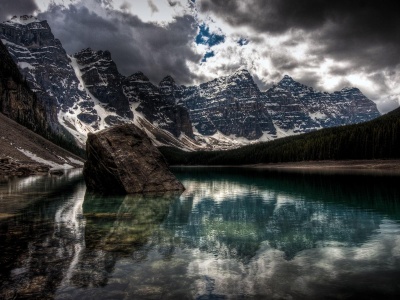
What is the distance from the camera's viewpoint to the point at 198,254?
13.6 metres

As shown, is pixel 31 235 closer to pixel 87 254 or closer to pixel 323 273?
pixel 87 254

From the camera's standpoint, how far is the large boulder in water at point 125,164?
124 ft

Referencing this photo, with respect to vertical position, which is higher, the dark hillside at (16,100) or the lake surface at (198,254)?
the dark hillside at (16,100)

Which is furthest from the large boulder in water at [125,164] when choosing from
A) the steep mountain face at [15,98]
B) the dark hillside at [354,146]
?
the steep mountain face at [15,98]

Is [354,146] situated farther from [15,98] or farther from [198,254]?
[15,98]

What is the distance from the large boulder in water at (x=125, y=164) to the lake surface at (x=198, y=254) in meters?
12.6

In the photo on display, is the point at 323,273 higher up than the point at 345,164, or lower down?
lower down

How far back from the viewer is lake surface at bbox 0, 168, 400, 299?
9664 millimetres

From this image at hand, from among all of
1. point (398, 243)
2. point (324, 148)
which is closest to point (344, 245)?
point (398, 243)

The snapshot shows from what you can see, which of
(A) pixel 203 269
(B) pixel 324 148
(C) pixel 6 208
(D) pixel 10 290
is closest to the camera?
(D) pixel 10 290

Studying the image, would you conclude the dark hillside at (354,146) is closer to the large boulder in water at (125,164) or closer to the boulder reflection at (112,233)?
the large boulder in water at (125,164)

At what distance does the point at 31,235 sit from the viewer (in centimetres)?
1638

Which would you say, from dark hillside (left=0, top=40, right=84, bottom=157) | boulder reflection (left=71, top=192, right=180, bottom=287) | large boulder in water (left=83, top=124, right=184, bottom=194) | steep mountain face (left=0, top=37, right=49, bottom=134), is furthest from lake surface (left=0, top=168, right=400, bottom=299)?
steep mountain face (left=0, top=37, right=49, bottom=134)

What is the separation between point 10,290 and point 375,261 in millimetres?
11999
